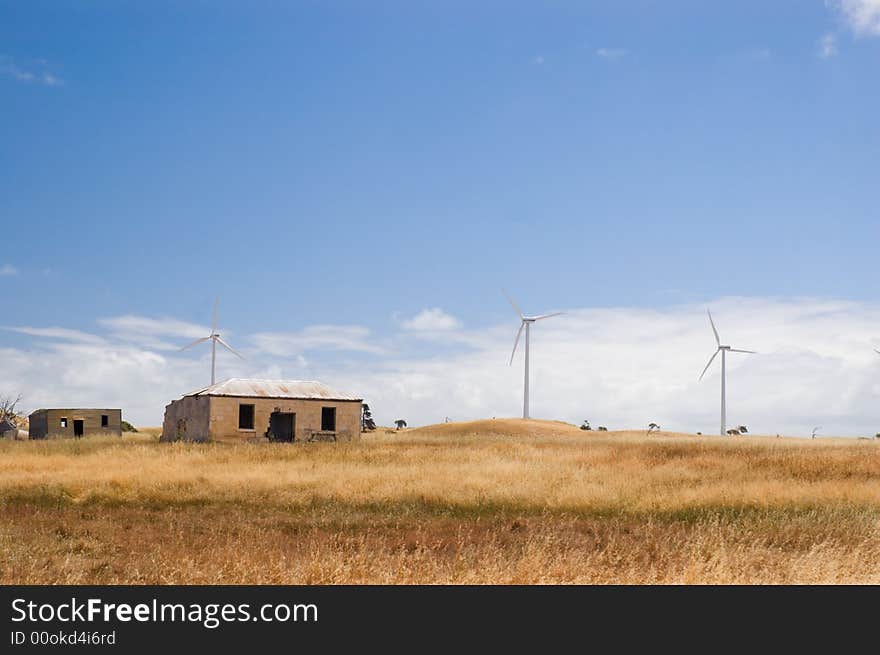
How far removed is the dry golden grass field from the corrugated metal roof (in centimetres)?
1364

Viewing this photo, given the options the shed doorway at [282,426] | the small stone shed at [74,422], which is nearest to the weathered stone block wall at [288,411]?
the shed doorway at [282,426]

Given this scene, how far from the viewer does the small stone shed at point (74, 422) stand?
185 feet

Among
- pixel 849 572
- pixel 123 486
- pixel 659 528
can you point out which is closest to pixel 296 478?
pixel 123 486

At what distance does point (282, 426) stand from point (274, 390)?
7.55ft

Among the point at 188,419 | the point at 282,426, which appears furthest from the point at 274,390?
the point at 188,419

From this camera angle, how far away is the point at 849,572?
10172 millimetres

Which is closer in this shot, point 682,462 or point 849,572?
point 849,572

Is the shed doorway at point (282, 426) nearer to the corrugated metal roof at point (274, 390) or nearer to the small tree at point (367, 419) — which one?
the corrugated metal roof at point (274, 390)

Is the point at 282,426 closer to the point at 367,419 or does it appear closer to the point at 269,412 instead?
the point at 269,412

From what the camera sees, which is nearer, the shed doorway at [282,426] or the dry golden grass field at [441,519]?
the dry golden grass field at [441,519]

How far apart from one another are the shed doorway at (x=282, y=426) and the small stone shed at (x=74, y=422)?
1393cm

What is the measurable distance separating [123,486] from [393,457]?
1243 cm

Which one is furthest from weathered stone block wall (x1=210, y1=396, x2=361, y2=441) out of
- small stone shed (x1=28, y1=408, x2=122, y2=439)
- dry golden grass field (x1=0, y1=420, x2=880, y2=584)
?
small stone shed (x1=28, y1=408, x2=122, y2=439)
